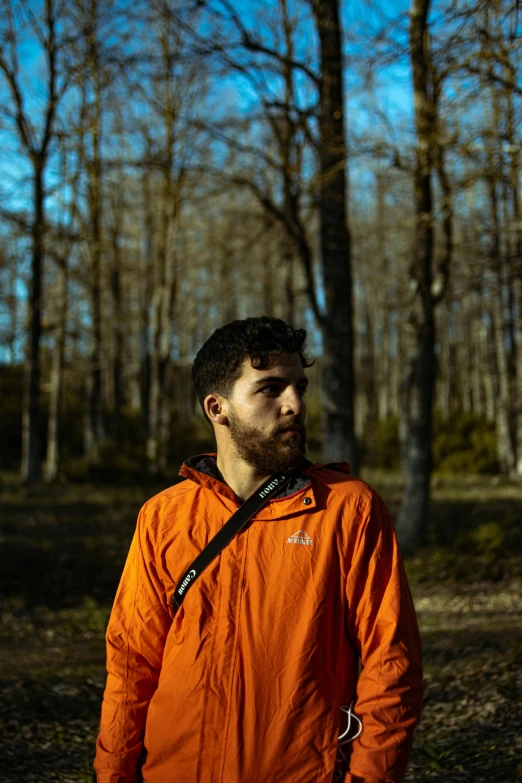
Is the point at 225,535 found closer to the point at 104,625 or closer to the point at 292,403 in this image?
the point at 292,403

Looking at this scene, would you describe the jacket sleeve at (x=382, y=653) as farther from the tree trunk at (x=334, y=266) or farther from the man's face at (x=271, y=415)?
the tree trunk at (x=334, y=266)

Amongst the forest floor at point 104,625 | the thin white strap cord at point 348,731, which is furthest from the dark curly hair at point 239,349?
the forest floor at point 104,625

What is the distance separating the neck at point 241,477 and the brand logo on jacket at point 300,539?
0.23 m

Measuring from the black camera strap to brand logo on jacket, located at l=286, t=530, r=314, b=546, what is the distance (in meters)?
0.13

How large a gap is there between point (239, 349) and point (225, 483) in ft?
1.32

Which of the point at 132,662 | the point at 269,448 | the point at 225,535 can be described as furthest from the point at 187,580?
the point at 269,448

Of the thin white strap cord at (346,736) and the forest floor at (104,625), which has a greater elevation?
the thin white strap cord at (346,736)

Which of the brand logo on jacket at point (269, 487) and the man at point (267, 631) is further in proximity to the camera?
the brand logo on jacket at point (269, 487)

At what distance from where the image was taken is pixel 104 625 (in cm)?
727

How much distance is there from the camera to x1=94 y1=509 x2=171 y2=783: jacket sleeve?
206 cm

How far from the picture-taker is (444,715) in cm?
466

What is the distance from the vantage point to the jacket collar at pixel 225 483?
6.77 feet

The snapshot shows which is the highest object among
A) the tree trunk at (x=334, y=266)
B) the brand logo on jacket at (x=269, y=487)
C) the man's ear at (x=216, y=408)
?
the tree trunk at (x=334, y=266)

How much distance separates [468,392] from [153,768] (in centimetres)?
3885
